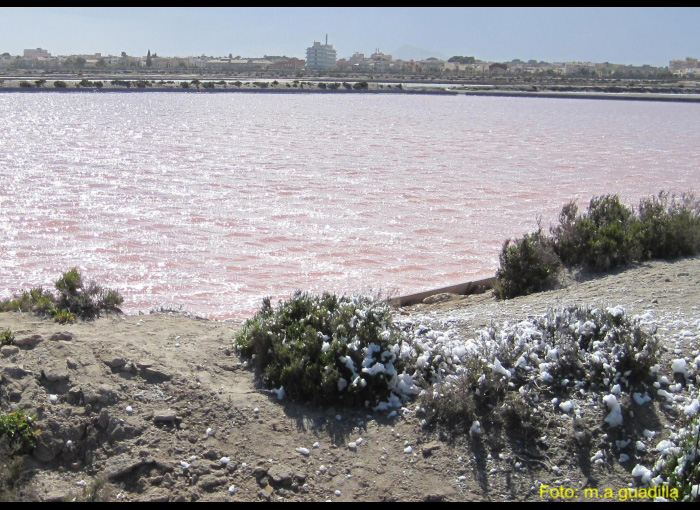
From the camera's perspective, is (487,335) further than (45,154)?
No

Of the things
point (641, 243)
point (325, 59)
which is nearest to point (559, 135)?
point (641, 243)

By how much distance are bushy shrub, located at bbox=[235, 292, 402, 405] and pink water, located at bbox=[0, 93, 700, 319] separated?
2.47 meters

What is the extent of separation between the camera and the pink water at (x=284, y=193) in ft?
32.3

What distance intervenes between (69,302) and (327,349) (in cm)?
286

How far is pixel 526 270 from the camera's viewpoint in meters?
8.12

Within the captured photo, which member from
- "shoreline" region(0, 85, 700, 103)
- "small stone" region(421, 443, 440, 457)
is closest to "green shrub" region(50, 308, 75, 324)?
"small stone" region(421, 443, 440, 457)

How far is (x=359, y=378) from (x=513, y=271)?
3.74 metres

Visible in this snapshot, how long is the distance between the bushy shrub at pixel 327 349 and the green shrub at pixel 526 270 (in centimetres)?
261

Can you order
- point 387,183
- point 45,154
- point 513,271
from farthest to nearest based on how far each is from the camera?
point 45,154 < point 387,183 < point 513,271

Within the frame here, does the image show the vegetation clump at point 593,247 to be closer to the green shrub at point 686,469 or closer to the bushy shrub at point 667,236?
the bushy shrub at point 667,236

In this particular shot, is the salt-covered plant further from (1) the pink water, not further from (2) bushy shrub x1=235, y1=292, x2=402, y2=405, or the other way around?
(1) the pink water

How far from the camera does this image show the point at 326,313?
567 cm
